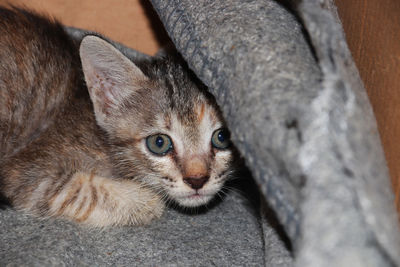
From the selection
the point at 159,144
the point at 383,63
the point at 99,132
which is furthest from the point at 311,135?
the point at 99,132

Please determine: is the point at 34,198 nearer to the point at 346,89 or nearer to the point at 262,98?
the point at 262,98

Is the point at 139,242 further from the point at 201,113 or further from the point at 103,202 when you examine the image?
the point at 201,113

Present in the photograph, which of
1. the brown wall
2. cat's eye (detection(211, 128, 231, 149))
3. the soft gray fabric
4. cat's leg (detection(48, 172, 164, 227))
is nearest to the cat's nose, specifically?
cat's eye (detection(211, 128, 231, 149))

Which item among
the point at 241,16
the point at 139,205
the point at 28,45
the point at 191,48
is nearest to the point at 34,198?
the point at 139,205

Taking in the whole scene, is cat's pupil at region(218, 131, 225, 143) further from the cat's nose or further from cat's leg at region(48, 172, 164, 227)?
cat's leg at region(48, 172, 164, 227)

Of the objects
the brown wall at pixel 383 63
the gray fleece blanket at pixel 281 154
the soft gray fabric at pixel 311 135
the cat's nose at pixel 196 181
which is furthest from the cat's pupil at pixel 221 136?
the brown wall at pixel 383 63

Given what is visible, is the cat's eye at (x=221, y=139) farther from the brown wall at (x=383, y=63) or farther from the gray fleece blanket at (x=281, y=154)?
the brown wall at (x=383, y=63)
